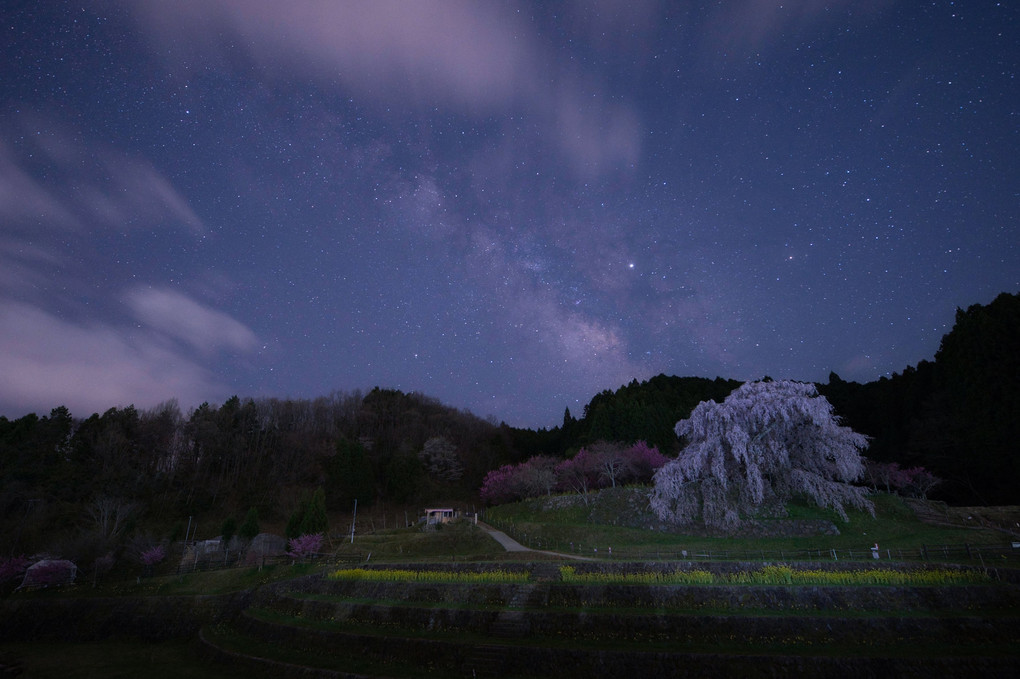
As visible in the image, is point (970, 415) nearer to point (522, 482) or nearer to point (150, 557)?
point (522, 482)

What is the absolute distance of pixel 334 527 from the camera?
61.4 meters

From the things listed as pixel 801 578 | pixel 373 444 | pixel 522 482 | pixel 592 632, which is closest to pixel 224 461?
pixel 373 444

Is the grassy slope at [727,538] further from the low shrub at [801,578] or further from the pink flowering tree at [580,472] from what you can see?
the low shrub at [801,578]

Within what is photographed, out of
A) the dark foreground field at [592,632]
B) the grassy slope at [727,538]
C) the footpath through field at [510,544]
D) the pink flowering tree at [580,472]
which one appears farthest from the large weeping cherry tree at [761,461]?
the pink flowering tree at [580,472]

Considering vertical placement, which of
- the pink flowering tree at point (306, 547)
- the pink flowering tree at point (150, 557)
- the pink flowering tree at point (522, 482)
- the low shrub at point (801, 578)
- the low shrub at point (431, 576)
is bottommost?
the pink flowering tree at point (150, 557)

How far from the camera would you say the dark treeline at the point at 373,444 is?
45.6 m

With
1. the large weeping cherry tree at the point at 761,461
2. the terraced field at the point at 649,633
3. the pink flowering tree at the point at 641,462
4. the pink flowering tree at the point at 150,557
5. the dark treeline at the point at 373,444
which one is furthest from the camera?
the pink flowering tree at the point at 641,462

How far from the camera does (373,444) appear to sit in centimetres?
7831

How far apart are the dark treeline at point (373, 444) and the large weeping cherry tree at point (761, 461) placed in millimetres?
20300

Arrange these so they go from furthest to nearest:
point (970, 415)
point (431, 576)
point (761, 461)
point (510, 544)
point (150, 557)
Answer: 1. point (970, 415)
2. point (150, 557)
3. point (510, 544)
4. point (761, 461)
5. point (431, 576)

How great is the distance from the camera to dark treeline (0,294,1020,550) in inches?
1795

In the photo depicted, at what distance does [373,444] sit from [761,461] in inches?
2384

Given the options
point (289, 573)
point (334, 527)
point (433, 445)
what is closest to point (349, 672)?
point (289, 573)

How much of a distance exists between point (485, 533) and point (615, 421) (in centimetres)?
3164
